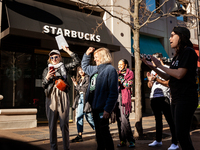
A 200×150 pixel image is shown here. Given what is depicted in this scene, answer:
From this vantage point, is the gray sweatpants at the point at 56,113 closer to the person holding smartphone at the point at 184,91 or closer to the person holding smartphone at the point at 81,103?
the person holding smartphone at the point at 81,103

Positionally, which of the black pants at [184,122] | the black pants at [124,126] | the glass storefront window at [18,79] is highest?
the glass storefront window at [18,79]

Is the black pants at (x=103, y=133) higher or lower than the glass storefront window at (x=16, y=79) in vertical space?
lower

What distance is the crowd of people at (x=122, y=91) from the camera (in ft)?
9.68

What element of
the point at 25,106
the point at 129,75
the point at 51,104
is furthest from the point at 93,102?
the point at 25,106

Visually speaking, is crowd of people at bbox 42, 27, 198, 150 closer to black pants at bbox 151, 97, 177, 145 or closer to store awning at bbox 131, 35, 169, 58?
black pants at bbox 151, 97, 177, 145

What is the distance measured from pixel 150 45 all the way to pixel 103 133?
1178 centimetres

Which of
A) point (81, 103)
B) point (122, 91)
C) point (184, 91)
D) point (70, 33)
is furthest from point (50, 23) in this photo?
point (184, 91)

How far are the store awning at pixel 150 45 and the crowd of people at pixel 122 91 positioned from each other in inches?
329

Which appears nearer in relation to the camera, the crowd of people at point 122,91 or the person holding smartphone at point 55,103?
the crowd of people at point 122,91

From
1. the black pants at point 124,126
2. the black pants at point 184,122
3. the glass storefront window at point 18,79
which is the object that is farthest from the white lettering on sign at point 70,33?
the black pants at point 184,122

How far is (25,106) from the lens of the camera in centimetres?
919

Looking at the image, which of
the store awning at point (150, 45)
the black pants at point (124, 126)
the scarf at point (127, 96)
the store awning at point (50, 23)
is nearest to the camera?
the black pants at point (124, 126)

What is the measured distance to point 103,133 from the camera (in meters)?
3.49

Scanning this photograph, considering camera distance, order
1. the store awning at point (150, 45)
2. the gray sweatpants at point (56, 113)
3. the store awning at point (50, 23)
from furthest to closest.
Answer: the store awning at point (150, 45) < the store awning at point (50, 23) < the gray sweatpants at point (56, 113)
